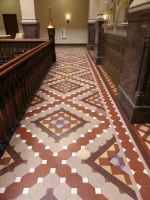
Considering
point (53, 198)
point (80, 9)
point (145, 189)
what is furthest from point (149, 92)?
→ point (80, 9)

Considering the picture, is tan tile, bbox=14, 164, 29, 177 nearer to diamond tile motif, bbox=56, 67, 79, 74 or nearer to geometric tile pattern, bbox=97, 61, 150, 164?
geometric tile pattern, bbox=97, 61, 150, 164

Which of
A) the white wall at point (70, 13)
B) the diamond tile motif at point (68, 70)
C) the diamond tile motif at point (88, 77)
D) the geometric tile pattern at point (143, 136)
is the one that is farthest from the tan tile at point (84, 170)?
the white wall at point (70, 13)

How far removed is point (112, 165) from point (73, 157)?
18.7 inches

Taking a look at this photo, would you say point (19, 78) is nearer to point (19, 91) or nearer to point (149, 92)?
point (19, 91)

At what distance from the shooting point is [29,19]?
8.65 m

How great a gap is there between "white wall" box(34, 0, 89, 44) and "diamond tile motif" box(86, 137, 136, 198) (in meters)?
12.8

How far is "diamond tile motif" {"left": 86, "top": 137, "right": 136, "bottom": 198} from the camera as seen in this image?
5.32ft

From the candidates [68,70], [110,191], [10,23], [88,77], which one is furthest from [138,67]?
[10,23]

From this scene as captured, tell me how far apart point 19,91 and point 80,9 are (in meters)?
12.3

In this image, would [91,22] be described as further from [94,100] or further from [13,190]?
[13,190]

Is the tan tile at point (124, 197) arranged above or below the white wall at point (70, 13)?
below

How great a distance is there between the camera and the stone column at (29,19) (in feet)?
27.7

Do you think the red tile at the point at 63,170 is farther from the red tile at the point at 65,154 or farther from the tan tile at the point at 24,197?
the tan tile at the point at 24,197

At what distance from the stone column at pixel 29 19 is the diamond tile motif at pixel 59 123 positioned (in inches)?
298
